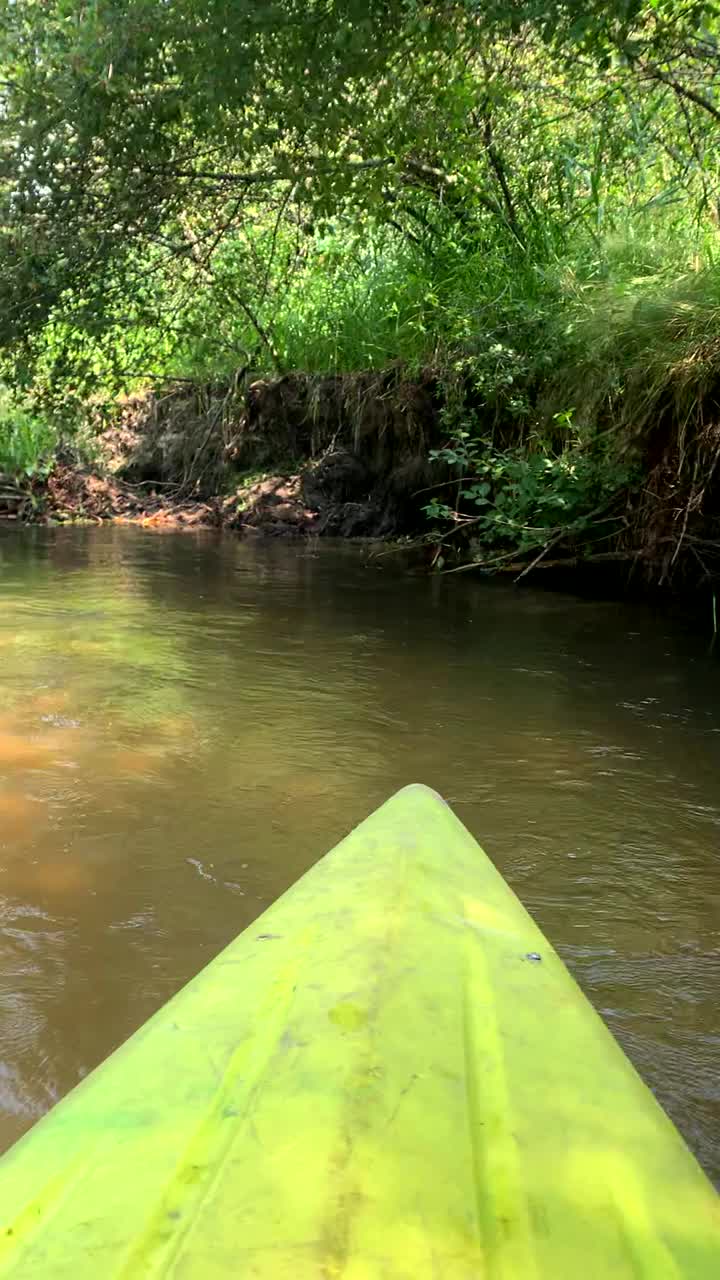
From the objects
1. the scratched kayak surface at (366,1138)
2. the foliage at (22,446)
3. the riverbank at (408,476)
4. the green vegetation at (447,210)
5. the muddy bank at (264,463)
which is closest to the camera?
the scratched kayak surface at (366,1138)

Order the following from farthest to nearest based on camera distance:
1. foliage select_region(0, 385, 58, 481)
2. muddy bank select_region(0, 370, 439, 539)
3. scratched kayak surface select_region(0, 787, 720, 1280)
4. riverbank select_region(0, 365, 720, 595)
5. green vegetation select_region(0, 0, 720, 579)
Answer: foliage select_region(0, 385, 58, 481) → muddy bank select_region(0, 370, 439, 539) → riverbank select_region(0, 365, 720, 595) → green vegetation select_region(0, 0, 720, 579) → scratched kayak surface select_region(0, 787, 720, 1280)

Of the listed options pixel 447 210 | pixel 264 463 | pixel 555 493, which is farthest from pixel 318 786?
pixel 264 463

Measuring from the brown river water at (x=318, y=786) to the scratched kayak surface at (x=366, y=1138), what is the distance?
30 cm

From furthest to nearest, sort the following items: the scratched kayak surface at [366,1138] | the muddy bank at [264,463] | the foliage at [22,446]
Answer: the foliage at [22,446], the muddy bank at [264,463], the scratched kayak surface at [366,1138]

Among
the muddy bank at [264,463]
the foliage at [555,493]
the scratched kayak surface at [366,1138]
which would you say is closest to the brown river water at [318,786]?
the scratched kayak surface at [366,1138]

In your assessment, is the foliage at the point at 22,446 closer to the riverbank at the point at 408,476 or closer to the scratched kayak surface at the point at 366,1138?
the riverbank at the point at 408,476

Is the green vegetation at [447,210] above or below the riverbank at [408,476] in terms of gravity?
above

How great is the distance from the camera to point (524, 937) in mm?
1373

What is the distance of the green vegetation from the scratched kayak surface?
3.31 m

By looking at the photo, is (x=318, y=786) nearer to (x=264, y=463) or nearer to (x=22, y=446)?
(x=264, y=463)

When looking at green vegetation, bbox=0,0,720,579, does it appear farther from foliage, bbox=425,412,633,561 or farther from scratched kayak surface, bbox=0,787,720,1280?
scratched kayak surface, bbox=0,787,720,1280

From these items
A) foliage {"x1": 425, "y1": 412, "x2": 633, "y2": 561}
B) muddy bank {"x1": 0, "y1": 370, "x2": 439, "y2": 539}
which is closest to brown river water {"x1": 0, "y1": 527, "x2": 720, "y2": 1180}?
foliage {"x1": 425, "y1": 412, "x2": 633, "y2": 561}

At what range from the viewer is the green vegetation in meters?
4.03

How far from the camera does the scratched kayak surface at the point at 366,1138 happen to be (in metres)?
0.76
